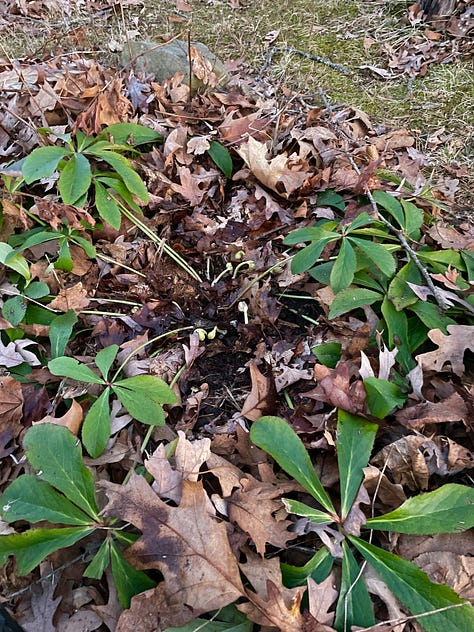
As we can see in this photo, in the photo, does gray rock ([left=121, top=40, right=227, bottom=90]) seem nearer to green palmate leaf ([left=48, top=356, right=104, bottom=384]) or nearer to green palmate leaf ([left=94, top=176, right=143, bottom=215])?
green palmate leaf ([left=94, top=176, right=143, bottom=215])

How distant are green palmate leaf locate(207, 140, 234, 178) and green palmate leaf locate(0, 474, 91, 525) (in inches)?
61.9

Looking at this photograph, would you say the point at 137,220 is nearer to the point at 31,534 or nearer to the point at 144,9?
the point at 31,534

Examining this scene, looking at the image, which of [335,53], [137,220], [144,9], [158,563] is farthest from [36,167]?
[144,9]

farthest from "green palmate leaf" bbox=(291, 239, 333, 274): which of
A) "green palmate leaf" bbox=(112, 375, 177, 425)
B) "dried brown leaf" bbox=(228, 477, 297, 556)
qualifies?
"dried brown leaf" bbox=(228, 477, 297, 556)

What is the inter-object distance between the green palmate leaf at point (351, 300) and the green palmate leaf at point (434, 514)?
0.64 m

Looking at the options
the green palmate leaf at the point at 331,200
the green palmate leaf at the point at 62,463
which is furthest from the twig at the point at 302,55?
the green palmate leaf at the point at 62,463

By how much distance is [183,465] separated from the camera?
1317 mm

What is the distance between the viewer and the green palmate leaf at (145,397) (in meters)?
1.36

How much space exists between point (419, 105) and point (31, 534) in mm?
3128

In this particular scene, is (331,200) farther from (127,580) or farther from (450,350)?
(127,580)

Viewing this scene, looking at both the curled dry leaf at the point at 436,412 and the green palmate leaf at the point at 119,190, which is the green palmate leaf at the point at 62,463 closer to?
the curled dry leaf at the point at 436,412

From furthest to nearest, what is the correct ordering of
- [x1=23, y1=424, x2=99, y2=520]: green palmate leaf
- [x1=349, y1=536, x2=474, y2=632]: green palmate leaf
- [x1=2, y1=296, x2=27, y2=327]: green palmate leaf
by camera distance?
1. [x1=2, y1=296, x2=27, y2=327]: green palmate leaf
2. [x1=23, y1=424, x2=99, y2=520]: green palmate leaf
3. [x1=349, y1=536, x2=474, y2=632]: green palmate leaf

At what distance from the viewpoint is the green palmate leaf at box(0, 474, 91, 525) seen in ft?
3.84

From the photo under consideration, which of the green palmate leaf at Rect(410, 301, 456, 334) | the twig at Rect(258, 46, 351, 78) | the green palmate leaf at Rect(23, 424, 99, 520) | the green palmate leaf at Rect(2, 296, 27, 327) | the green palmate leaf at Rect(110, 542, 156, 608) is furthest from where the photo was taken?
the twig at Rect(258, 46, 351, 78)
